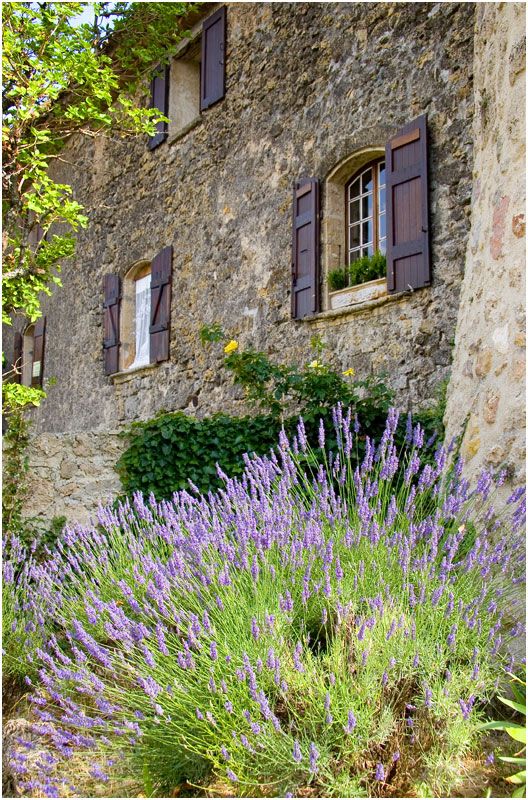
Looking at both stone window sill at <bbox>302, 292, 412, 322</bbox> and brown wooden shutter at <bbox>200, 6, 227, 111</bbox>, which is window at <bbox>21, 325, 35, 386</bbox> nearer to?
brown wooden shutter at <bbox>200, 6, 227, 111</bbox>

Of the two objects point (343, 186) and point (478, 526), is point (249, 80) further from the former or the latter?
point (478, 526)

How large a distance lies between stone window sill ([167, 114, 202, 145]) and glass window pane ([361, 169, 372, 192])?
2990mm

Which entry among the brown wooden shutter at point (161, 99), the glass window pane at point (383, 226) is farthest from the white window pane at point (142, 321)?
the glass window pane at point (383, 226)

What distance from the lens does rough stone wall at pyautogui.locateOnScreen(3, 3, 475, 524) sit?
634 centimetres

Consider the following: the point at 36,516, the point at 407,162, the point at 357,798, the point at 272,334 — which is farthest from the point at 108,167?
the point at 357,798

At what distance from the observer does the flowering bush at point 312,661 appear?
194cm

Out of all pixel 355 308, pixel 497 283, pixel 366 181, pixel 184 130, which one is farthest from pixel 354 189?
pixel 497 283

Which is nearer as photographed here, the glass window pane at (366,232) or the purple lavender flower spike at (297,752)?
the purple lavender flower spike at (297,752)

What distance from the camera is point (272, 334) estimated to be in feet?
26.1

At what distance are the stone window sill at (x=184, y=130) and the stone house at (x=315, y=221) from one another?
0.03 m

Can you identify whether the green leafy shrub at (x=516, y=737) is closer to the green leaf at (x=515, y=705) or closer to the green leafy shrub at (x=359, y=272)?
the green leaf at (x=515, y=705)

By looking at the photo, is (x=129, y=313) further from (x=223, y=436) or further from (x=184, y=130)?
(x=223, y=436)

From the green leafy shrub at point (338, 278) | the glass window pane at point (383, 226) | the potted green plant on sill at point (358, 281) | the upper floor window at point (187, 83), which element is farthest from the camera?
the upper floor window at point (187, 83)

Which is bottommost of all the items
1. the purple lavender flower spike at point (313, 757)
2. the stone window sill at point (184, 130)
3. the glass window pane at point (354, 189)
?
the purple lavender flower spike at point (313, 757)
